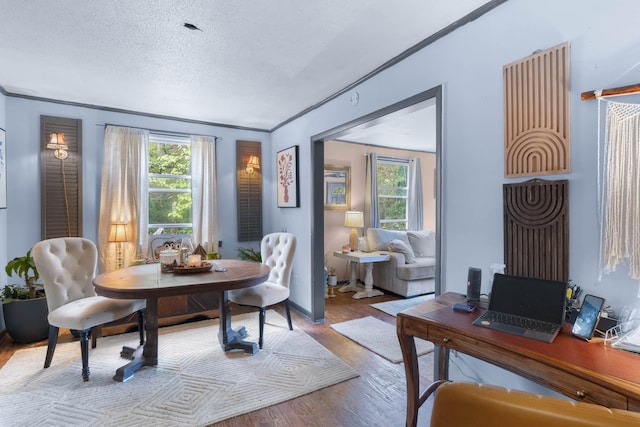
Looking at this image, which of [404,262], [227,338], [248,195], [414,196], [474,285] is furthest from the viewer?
[414,196]

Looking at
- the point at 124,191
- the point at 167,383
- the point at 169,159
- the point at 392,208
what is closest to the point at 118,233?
the point at 124,191

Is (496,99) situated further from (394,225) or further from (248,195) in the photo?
(394,225)

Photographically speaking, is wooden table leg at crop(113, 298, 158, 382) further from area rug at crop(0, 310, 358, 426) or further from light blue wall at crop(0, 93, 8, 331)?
light blue wall at crop(0, 93, 8, 331)

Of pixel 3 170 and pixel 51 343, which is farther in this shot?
pixel 3 170

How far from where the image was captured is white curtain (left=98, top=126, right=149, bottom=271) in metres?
3.71

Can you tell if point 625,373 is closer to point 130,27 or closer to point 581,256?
point 581,256

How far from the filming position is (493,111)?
1893 millimetres

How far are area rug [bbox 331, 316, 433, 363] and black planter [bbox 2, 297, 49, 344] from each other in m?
2.85

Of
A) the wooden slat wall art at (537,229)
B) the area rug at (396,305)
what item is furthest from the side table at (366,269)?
the wooden slat wall art at (537,229)

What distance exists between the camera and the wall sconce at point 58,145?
133 inches

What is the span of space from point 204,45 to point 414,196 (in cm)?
469

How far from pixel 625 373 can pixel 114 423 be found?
2477mm

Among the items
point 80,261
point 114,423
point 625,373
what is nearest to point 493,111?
point 625,373

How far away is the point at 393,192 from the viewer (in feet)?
19.8
